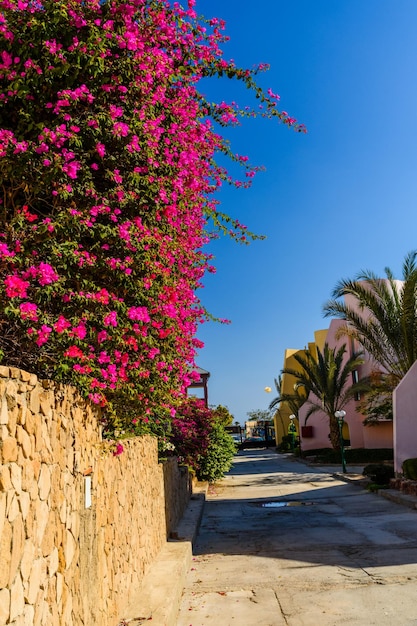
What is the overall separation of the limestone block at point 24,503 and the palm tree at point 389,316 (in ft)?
53.4

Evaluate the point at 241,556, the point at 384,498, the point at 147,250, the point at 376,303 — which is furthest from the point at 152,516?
the point at 376,303

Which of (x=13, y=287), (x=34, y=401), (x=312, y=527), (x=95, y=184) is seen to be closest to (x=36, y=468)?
(x=34, y=401)

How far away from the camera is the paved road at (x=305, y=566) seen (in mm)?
6109

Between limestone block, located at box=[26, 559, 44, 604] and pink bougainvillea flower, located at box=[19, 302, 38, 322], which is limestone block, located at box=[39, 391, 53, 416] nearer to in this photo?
pink bougainvillea flower, located at box=[19, 302, 38, 322]

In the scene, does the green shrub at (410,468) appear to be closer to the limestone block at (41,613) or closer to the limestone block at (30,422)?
the limestone block at (41,613)

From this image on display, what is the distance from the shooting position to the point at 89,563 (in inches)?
170

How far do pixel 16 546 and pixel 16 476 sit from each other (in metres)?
0.35

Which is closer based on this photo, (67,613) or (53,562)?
(53,562)

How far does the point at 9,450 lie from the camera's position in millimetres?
2945

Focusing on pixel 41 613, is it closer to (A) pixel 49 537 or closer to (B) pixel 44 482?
(A) pixel 49 537

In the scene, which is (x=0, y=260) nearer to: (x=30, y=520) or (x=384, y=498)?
(x=30, y=520)

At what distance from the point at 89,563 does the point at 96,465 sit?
0.80m

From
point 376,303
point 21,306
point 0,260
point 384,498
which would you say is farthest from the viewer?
point 376,303

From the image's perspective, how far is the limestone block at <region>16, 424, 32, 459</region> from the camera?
3118 mm
